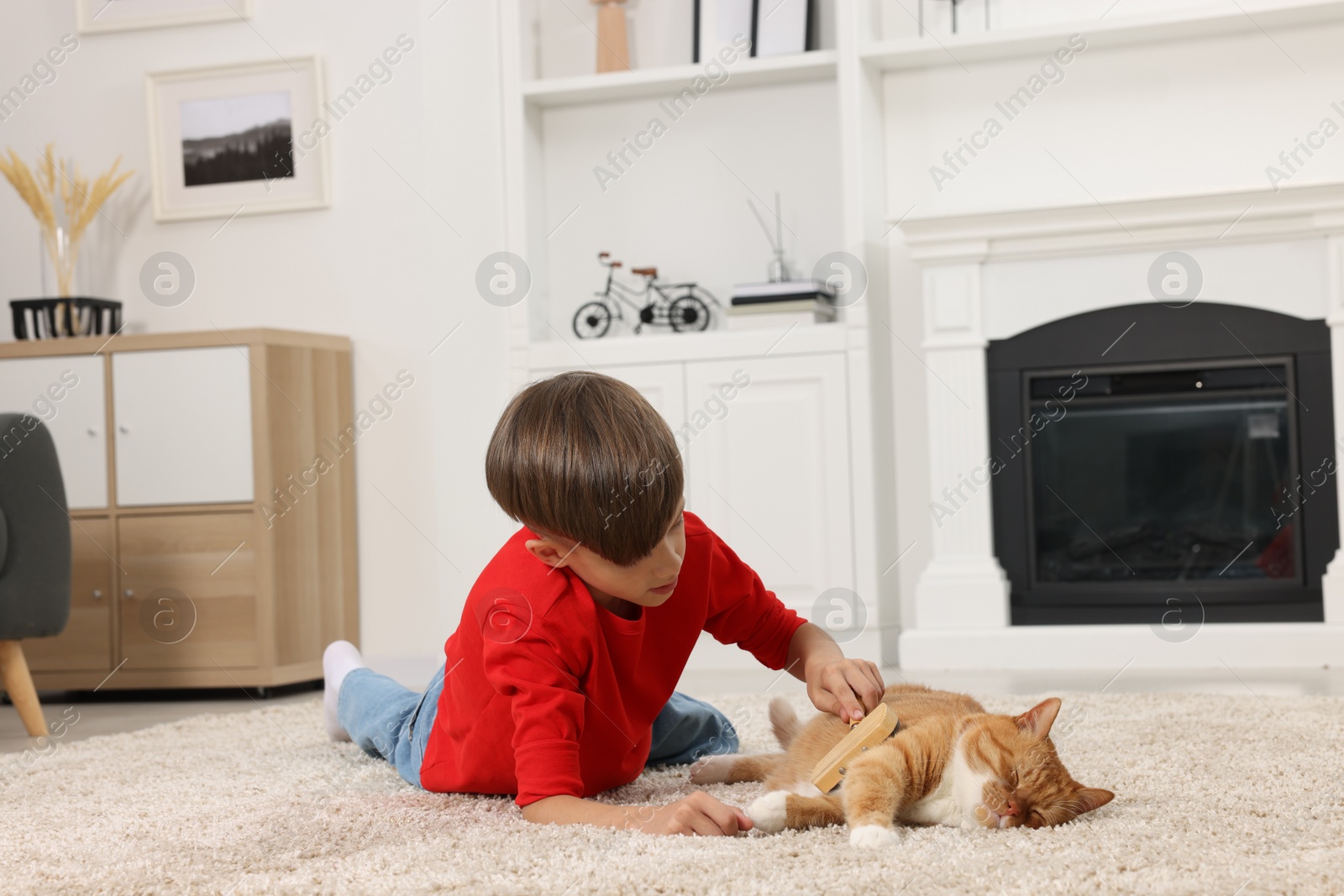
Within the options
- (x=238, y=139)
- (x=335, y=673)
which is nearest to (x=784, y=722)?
(x=335, y=673)

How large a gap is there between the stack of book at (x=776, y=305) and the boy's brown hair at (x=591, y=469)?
6.15ft

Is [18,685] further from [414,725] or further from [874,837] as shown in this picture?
[874,837]

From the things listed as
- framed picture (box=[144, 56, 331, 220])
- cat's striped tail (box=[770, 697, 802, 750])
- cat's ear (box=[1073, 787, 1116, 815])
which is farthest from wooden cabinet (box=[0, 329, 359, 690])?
cat's ear (box=[1073, 787, 1116, 815])

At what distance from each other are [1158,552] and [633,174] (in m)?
1.65

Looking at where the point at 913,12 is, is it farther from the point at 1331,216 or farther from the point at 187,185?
the point at 187,185

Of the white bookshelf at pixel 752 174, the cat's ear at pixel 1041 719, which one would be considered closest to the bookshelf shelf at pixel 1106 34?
the white bookshelf at pixel 752 174

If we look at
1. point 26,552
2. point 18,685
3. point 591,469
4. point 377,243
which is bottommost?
point 18,685

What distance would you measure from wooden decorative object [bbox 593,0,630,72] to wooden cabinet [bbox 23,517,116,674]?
1710 millimetres

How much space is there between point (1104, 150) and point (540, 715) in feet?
8.12

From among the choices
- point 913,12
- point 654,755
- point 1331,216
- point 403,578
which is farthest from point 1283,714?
point 403,578

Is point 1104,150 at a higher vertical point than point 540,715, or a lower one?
higher

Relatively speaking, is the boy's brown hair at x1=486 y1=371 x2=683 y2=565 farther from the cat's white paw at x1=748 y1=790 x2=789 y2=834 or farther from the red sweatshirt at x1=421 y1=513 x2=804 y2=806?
the cat's white paw at x1=748 y1=790 x2=789 y2=834

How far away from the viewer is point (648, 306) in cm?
325

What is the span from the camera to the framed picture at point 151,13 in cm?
354
